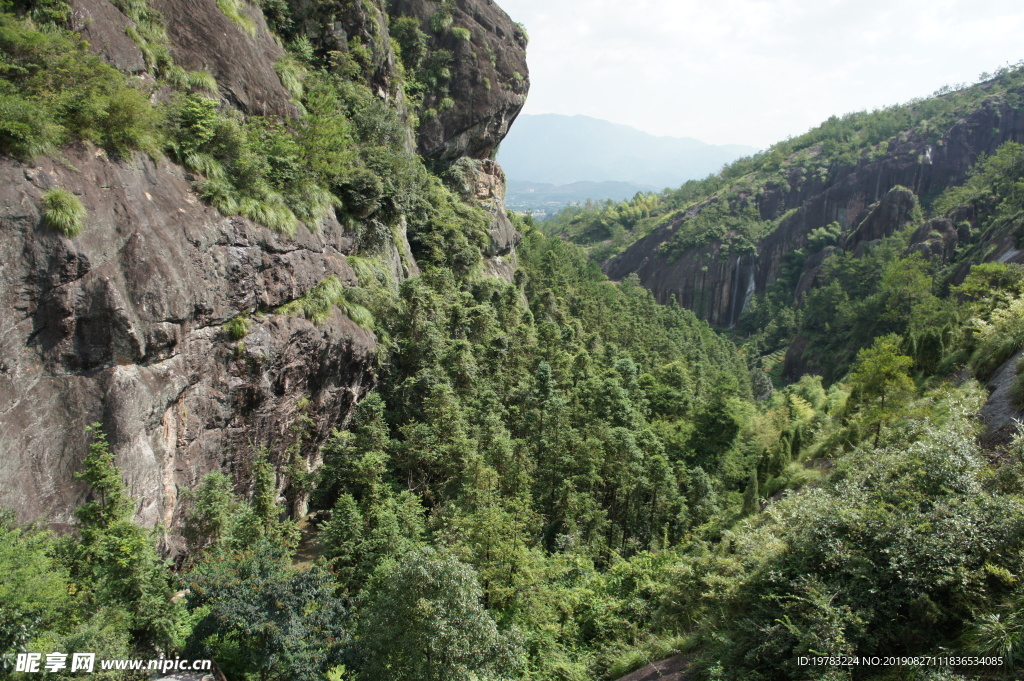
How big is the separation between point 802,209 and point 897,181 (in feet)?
44.6

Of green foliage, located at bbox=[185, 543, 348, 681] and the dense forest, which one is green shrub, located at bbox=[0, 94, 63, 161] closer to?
the dense forest

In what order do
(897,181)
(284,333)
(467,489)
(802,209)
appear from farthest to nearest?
(802,209) < (897,181) < (467,489) < (284,333)

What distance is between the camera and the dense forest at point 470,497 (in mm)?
8625

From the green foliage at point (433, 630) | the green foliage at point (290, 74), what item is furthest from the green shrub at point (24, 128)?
the green foliage at point (290, 74)

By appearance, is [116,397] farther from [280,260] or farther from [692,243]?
[692,243]

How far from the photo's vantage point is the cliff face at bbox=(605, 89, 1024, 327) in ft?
277

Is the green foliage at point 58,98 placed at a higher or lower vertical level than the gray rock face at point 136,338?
Answer: higher

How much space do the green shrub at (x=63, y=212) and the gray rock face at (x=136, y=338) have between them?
15cm

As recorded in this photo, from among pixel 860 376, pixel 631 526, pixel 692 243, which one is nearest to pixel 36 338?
pixel 631 526

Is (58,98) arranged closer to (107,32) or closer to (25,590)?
(107,32)

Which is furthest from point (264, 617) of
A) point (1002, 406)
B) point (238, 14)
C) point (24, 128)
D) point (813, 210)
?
point (813, 210)

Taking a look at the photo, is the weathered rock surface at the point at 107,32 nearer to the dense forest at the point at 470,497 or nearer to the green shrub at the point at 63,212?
the dense forest at the point at 470,497

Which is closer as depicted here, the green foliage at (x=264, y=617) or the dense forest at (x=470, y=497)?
the dense forest at (x=470, y=497)

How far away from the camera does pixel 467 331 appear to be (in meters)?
27.9
